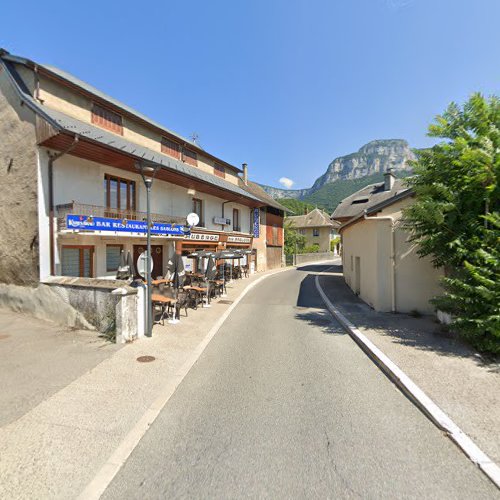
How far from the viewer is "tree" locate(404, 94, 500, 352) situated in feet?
20.2

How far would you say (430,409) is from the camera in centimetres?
414

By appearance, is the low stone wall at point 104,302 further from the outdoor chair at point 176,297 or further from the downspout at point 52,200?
the outdoor chair at point 176,297

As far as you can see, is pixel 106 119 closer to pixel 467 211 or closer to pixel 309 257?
pixel 467 211

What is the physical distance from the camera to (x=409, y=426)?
3922 millimetres

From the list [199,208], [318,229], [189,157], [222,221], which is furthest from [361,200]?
[318,229]

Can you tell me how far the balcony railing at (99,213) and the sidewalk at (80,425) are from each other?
258 inches

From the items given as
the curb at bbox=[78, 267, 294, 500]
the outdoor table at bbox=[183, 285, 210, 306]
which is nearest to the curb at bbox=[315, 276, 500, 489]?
the curb at bbox=[78, 267, 294, 500]

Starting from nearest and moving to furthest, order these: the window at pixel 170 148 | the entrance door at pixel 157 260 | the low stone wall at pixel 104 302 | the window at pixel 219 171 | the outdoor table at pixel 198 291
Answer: the low stone wall at pixel 104 302 < the outdoor table at pixel 198 291 < the entrance door at pixel 157 260 < the window at pixel 170 148 < the window at pixel 219 171

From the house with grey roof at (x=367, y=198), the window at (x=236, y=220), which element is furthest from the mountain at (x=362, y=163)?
the window at (x=236, y=220)

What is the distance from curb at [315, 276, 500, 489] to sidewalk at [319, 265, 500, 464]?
0.34ft

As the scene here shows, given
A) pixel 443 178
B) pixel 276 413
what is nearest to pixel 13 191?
pixel 276 413

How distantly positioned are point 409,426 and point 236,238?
19.7 metres

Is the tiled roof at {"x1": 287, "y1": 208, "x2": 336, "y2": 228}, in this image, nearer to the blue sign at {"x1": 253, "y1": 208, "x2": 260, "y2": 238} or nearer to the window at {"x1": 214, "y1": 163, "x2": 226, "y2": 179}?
the blue sign at {"x1": 253, "y1": 208, "x2": 260, "y2": 238}

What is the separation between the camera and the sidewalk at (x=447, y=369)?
387 centimetres
